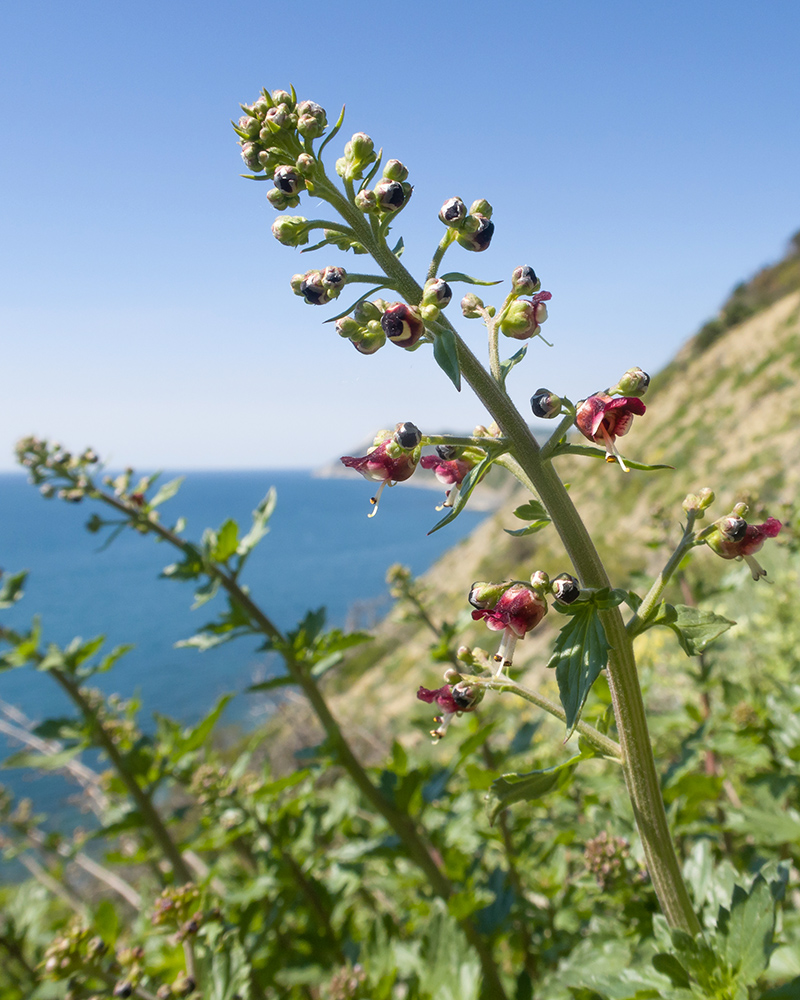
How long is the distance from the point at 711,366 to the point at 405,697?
30.6m

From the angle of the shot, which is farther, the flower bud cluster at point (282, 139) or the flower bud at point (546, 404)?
the flower bud cluster at point (282, 139)

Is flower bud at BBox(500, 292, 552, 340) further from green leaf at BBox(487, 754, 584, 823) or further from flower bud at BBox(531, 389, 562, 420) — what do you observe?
green leaf at BBox(487, 754, 584, 823)

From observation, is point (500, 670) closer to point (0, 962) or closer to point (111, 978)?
point (111, 978)

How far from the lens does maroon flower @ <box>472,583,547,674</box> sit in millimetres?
1951

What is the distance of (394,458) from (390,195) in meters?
0.90

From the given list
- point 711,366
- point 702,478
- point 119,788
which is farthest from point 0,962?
point 711,366

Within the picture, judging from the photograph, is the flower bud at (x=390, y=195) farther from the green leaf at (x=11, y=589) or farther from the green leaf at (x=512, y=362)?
the green leaf at (x=11, y=589)

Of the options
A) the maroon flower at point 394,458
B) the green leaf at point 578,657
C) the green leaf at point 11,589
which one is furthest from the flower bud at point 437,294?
the green leaf at point 11,589

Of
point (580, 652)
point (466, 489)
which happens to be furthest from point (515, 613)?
point (466, 489)

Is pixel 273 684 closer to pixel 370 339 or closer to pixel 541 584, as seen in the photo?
pixel 541 584

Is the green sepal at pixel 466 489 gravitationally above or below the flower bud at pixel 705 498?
above

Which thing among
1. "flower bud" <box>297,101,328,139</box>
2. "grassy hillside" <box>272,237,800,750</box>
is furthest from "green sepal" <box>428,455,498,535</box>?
"grassy hillside" <box>272,237,800,750</box>

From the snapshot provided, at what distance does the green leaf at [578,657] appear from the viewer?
164 centimetres

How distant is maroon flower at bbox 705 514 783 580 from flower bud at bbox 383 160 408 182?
162 centimetres
